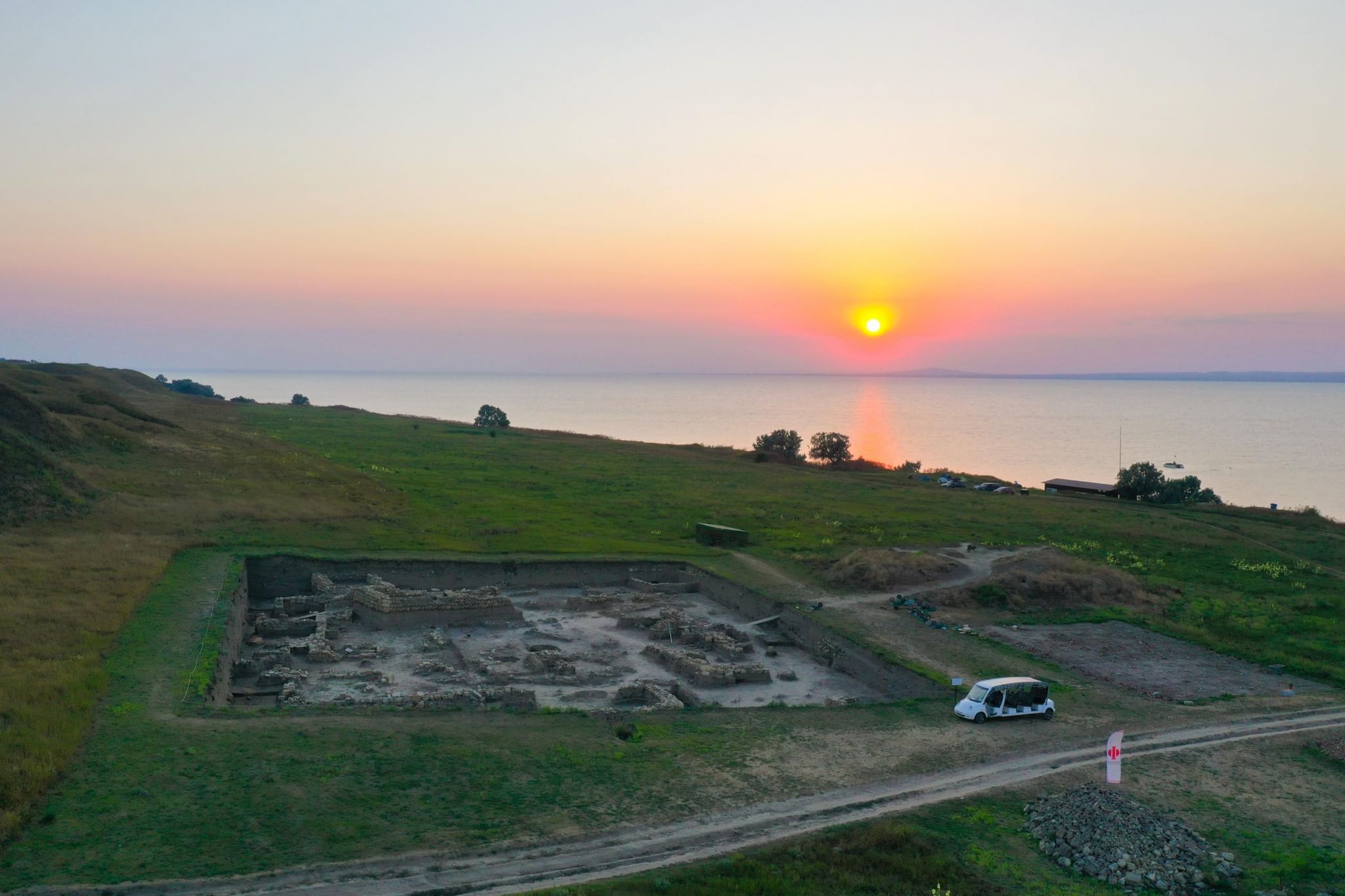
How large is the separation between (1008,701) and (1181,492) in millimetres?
61446

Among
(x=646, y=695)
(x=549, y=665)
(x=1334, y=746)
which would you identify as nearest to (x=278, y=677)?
(x=549, y=665)

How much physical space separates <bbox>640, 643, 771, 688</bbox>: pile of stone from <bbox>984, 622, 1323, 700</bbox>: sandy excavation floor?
992 cm

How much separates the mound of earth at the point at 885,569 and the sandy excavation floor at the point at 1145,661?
611 cm

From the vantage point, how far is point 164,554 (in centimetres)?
3528

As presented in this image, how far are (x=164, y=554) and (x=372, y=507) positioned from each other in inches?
610

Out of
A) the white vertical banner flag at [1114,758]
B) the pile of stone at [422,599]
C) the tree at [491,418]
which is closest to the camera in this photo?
the white vertical banner flag at [1114,758]

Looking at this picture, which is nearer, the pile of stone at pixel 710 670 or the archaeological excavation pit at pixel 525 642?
the archaeological excavation pit at pixel 525 642

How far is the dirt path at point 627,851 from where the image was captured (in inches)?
557

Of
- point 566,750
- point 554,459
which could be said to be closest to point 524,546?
point 566,750

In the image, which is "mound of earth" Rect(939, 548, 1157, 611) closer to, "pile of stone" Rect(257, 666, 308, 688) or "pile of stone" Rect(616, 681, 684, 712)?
"pile of stone" Rect(616, 681, 684, 712)

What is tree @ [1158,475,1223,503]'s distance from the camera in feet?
243

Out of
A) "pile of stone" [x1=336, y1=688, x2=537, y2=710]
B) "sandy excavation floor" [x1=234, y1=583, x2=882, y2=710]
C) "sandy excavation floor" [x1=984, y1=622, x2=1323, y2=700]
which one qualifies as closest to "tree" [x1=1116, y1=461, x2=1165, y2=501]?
"sandy excavation floor" [x1=984, y1=622, x2=1323, y2=700]

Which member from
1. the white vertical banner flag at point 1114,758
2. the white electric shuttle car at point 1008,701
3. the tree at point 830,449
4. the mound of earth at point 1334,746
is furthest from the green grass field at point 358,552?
the tree at point 830,449

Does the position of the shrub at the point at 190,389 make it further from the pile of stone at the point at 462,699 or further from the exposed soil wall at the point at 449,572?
the pile of stone at the point at 462,699
